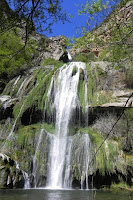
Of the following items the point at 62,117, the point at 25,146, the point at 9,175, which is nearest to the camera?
the point at 9,175

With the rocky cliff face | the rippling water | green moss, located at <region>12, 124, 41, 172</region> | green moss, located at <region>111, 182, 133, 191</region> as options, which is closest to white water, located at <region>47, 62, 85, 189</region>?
the rocky cliff face

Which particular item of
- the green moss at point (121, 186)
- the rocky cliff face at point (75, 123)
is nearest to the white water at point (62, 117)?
the rocky cliff face at point (75, 123)

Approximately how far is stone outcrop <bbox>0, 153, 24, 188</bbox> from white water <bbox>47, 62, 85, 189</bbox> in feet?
5.81

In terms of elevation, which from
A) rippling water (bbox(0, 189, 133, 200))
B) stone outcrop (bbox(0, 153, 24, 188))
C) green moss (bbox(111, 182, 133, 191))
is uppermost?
stone outcrop (bbox(0, 153, 24, 188))

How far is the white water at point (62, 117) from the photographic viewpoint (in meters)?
12.7

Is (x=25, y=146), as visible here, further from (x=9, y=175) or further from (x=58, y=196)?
(x=58, y=196)

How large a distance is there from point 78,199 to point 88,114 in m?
8.41

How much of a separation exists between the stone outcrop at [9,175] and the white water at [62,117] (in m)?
1.77

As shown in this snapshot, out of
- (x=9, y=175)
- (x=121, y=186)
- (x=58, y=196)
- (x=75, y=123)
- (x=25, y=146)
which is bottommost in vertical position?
(x=58, y=196)

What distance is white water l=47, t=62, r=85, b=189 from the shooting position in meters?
12.7

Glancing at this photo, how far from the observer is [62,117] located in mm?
16094

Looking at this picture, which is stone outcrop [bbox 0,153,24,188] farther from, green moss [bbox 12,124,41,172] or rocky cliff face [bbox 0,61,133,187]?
green moss [bbox 12,124,41,172]

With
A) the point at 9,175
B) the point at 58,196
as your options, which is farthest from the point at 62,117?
the point at 58,196

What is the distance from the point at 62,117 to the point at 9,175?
5.92 m
